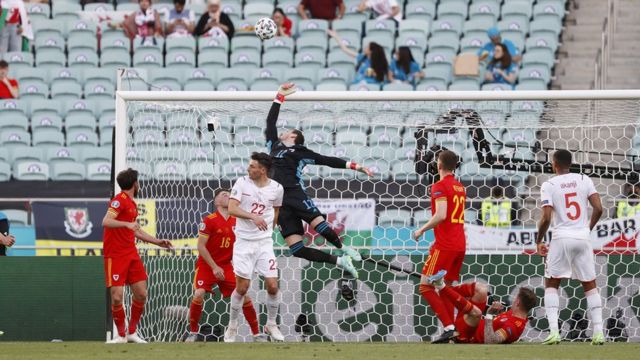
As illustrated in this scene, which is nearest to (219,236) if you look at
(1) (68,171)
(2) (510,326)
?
(2) (510,326)

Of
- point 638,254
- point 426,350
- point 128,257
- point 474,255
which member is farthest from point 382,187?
point 426,350

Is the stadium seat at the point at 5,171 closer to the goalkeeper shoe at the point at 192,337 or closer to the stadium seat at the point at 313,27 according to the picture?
the stadium seat at the point at 313,27

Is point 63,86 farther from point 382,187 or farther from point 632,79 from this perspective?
point 632,79

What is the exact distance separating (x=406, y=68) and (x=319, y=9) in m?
2.48

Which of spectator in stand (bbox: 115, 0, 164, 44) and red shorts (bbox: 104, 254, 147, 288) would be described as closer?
red shorts (bbox: 104, 254, 147, 288)

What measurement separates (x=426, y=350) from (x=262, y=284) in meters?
4.14

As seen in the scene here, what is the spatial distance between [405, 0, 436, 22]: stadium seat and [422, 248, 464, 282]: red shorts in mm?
9901

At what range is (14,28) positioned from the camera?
20.6m

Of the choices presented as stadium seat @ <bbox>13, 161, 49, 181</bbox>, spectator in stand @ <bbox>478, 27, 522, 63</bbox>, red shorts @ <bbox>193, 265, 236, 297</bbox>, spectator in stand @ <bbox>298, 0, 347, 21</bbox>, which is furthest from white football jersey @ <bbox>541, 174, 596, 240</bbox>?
spectator in stand @ <bbox>298, 0, 347, 21</bbox>

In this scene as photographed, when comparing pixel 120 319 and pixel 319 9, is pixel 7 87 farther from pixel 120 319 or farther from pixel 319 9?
pixel 120 319

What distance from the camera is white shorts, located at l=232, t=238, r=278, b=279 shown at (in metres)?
12.0

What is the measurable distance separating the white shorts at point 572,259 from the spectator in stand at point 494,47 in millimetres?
8410

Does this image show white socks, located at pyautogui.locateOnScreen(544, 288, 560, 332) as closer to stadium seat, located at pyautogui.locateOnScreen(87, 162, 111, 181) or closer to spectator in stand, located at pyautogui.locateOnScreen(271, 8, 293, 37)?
stadium seat, located at pyautogui.locateOnScreen(87, 162, 111, 181)

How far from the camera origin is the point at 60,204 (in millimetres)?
15430
